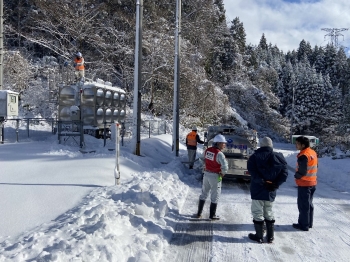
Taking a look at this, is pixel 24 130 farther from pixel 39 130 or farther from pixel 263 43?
pixel 263 43

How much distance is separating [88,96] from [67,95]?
1108 mm

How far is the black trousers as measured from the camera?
6.13 meters

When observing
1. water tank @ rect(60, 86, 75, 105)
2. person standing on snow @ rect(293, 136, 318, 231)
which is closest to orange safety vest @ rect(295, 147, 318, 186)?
person standing on snow @ rect(293, 136, 318, 231)

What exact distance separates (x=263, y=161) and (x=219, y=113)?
2736 cm

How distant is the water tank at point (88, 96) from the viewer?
15.4 meters

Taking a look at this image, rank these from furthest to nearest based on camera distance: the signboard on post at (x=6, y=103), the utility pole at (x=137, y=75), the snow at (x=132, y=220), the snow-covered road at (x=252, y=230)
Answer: the signboard on post at (x=6, y=103) < the utility pole at (x=137, y=75) < the snow-covered road at (x=252, y=230) < the snow at (x=132, y=220)

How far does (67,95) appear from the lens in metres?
15.6

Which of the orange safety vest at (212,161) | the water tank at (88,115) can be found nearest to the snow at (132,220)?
the orange safety vest at (212,161)

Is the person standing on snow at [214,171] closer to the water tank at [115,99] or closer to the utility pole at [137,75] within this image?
the utility pole at [137,75]

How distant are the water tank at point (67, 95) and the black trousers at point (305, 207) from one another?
12165mm

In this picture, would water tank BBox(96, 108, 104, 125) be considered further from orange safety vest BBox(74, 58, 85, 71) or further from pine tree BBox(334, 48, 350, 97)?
pine tree BBox(334, 48, 350, 97)

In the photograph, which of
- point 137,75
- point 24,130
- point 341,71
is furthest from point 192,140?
point 341,71

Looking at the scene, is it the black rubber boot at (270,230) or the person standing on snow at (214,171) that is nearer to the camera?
Answer: the black rubber boot at (270,230)

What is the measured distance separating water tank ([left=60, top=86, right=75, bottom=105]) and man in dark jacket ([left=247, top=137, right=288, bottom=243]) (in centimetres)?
1198
